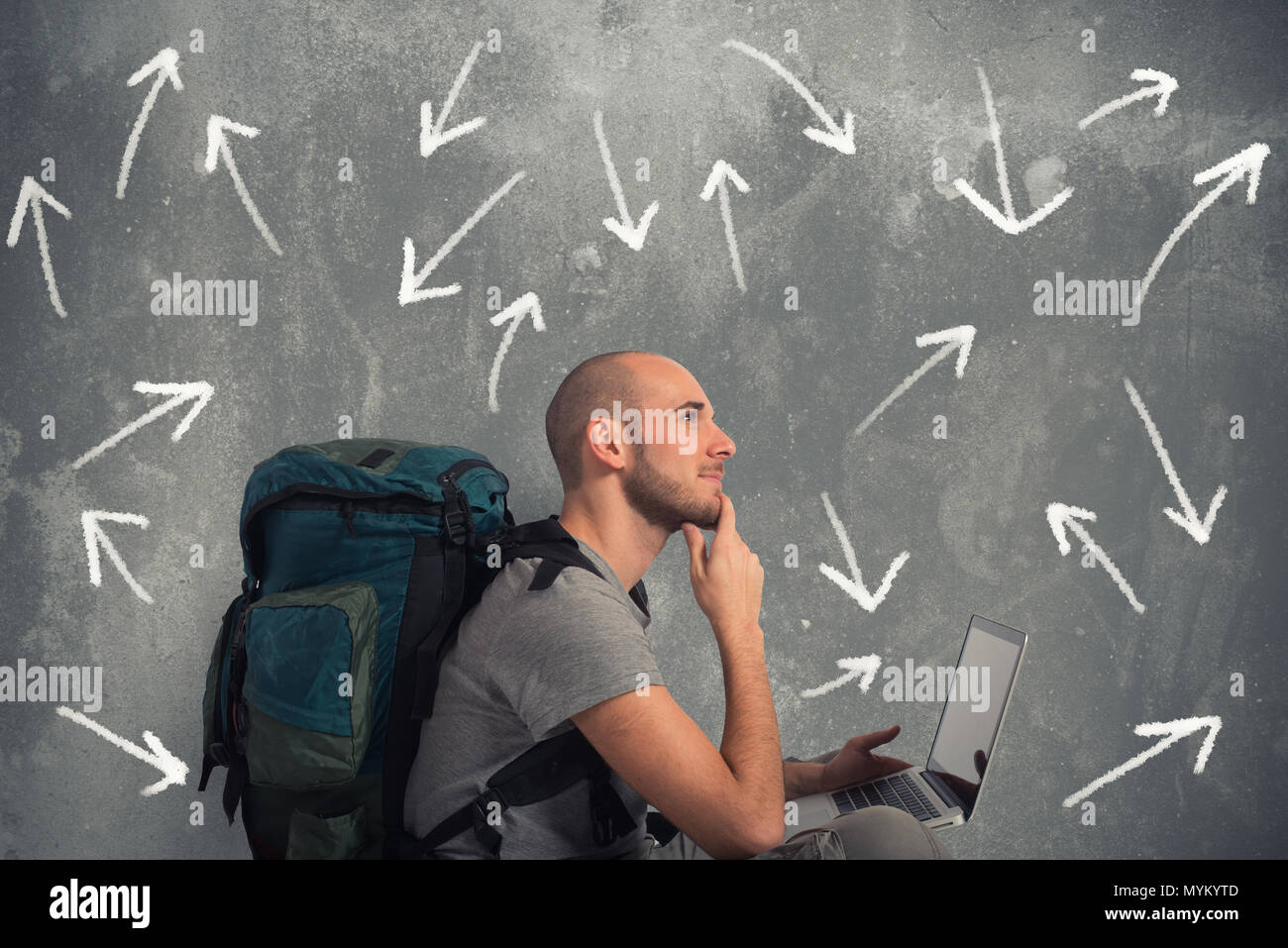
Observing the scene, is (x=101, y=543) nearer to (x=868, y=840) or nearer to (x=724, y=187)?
(x=724, y=187)

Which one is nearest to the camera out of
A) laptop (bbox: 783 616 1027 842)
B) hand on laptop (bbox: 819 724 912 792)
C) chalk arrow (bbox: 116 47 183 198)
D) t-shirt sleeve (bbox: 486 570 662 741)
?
t-shirt sleeve (bbox: 486 570 662 741)

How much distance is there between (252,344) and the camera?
6.44 ft

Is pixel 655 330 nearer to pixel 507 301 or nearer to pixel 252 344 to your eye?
pixel 507 301

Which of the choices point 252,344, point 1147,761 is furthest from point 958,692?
point 252,344

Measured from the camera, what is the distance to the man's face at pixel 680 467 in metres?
1.55

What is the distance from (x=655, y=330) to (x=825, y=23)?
29.3 inches

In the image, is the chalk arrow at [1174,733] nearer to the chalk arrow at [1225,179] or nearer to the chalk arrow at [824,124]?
the chalk arrow at [1225,179]

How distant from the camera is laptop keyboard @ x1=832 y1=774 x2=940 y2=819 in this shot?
5.08ft

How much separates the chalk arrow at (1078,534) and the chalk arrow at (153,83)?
2.07 m

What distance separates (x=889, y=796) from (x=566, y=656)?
2.33ft

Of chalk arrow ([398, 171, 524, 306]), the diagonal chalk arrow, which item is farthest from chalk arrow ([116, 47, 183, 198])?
the diagonal chalk arrow

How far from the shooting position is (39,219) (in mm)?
1948

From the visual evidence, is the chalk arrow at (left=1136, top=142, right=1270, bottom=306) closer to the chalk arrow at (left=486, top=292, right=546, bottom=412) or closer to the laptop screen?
the laptop screen

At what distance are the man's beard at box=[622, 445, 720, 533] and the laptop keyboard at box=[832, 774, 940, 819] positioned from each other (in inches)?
21.7
